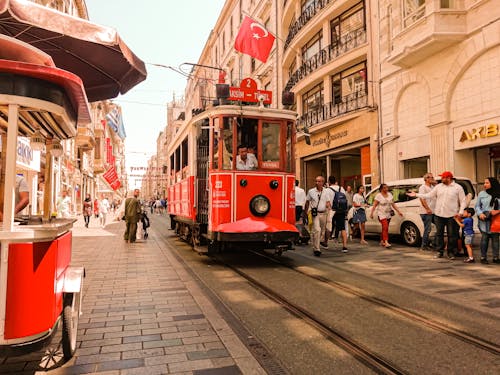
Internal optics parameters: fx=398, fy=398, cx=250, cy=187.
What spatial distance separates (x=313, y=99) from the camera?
2448cm

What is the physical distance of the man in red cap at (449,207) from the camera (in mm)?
8633

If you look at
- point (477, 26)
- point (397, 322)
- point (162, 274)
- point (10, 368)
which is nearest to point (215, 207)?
point (162, 274)

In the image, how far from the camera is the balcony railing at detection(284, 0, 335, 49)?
22.2 meters

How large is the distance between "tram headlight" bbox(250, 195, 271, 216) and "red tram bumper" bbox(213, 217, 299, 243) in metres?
0.23

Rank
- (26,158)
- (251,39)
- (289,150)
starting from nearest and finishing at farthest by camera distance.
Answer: (289,150) → (26,158) → (251,39)

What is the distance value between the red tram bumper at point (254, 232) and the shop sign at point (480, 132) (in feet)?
28.7

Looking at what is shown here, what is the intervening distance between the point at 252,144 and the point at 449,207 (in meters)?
4.49

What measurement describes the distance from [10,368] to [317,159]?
23939 mm

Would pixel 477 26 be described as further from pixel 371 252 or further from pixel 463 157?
pixel 371 252

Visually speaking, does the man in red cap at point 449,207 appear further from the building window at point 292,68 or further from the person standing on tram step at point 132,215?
the building window at point 292,68

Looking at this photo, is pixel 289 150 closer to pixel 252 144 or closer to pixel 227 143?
pixel 252 144

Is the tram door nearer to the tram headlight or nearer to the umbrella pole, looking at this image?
the tram headlight

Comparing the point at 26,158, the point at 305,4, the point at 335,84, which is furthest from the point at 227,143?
the point at 305,4

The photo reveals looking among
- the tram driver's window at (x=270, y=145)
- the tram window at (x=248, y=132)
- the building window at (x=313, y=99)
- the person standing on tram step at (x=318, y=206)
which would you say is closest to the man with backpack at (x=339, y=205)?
the person standing on tram step at (x=318, y=206)
